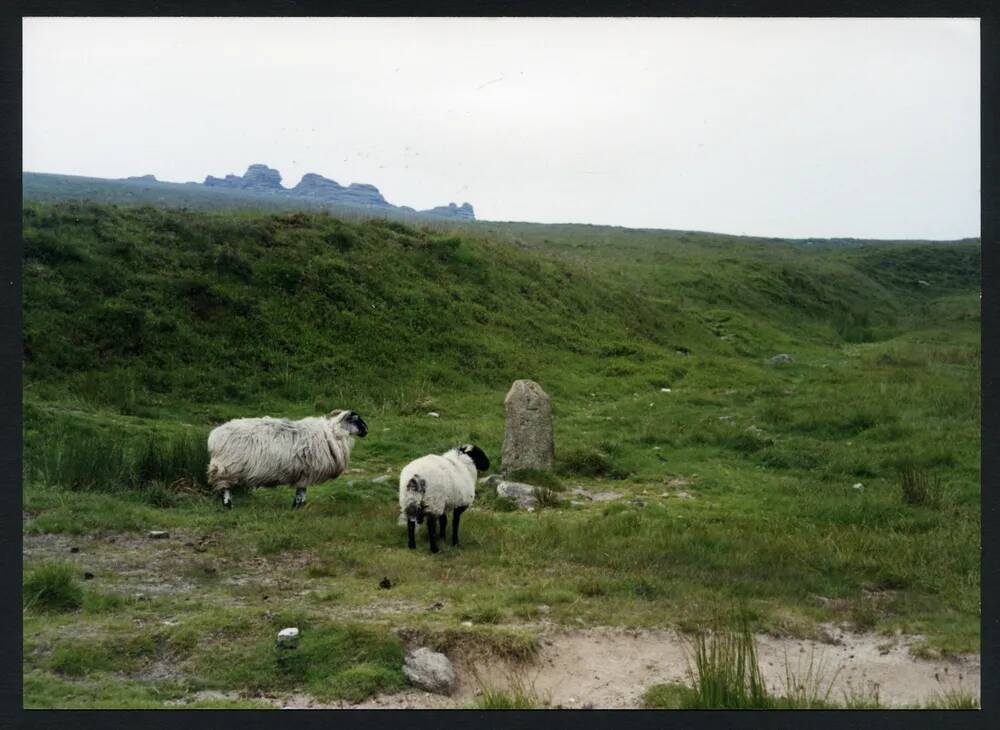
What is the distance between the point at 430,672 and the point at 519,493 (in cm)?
624

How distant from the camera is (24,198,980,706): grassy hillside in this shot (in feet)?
26.9

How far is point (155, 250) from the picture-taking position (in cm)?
2152

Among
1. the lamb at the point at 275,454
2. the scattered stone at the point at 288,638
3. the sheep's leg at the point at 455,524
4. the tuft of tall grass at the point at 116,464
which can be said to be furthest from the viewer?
the lamb at the point at 275,454

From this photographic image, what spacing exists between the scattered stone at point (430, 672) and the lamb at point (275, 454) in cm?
540

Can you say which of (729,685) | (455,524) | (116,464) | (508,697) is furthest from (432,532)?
(116,464)

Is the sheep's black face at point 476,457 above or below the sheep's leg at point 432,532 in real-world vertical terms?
above

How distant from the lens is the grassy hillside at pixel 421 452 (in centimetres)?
821

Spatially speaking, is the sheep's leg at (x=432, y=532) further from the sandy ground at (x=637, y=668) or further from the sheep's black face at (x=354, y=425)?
the sheep's black face at (x=354, y=425)

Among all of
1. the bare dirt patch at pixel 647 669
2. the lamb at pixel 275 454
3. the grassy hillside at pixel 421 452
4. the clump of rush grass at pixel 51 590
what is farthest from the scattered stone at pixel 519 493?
the clump of rush grass at pixel 51 590

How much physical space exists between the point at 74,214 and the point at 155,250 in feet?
8.24

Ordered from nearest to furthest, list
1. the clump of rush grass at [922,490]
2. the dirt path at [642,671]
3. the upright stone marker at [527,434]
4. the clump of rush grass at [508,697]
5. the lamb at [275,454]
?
the clump of rush grass at [508,697], the dirt path at [642,671], the lamb at [275,454], the clump of rush grass at [922,490], the upright stone marker at [527,434]

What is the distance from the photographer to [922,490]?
13.2 meters

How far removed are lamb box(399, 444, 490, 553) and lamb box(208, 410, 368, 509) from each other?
2.44m

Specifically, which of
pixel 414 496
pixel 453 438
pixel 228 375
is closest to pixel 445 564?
pixel 414 496
